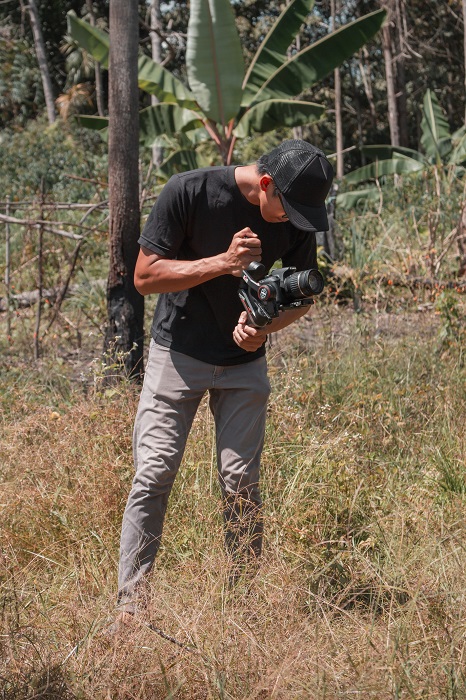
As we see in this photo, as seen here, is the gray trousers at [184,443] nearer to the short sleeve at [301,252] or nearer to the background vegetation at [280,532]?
the background vegetation at [280,532]

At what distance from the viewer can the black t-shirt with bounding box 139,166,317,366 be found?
3.31 meters

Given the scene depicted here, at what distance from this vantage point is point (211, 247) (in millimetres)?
3393

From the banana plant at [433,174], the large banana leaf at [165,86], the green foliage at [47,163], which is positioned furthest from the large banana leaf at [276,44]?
the green foliage at [47,163]

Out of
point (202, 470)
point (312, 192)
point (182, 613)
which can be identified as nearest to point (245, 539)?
point (182, 613)

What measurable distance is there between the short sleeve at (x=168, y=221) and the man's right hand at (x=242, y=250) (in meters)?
0.27

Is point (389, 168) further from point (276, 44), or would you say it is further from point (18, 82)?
point (18, 82)

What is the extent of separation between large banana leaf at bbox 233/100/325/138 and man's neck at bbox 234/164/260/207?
286 inches

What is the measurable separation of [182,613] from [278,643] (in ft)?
1.25

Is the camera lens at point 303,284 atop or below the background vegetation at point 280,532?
atop

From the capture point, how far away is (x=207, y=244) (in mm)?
3395

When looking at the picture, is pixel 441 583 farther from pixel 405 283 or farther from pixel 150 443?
pixel 405 283

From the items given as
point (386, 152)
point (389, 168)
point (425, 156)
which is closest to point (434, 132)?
point (425, 156)

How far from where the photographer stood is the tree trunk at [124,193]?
6.15 meters

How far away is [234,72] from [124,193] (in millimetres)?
3831
